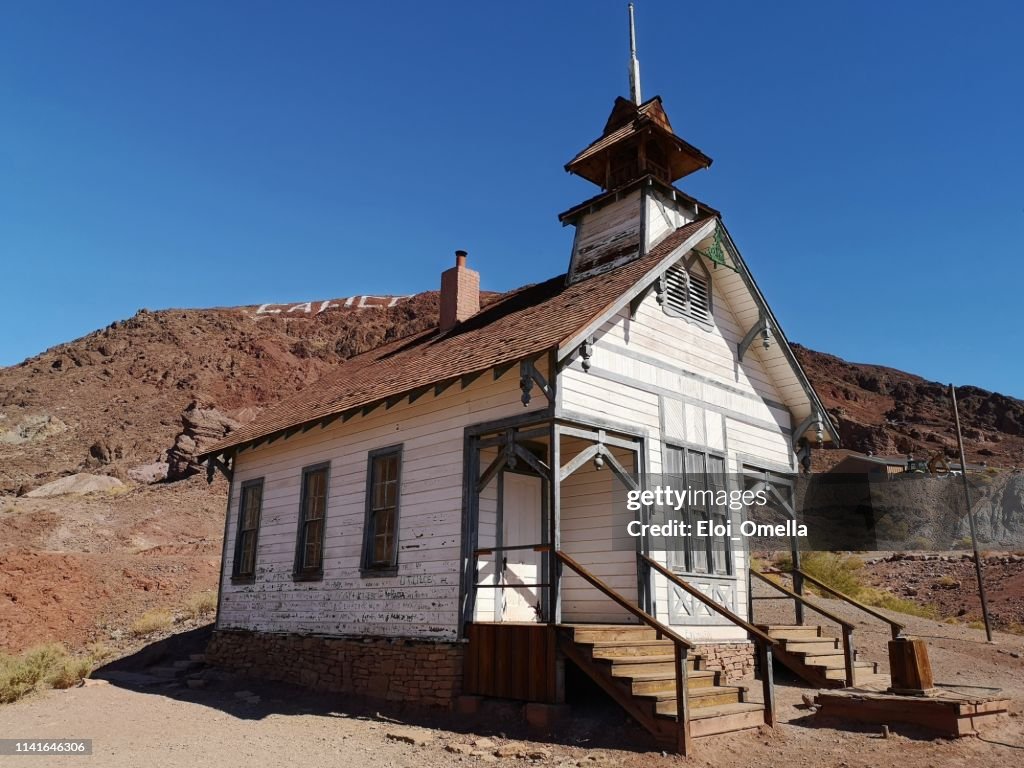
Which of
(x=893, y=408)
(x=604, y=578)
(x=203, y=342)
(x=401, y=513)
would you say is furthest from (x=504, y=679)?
(x=893, y=408)

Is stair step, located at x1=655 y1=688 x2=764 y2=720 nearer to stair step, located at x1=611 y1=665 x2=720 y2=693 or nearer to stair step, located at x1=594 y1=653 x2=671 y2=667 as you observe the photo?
stair step, located at x1=611 y1=665 x2=720 y2=693

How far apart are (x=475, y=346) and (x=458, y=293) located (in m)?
3.86

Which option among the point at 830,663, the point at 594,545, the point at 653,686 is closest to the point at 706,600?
the point at 653,686

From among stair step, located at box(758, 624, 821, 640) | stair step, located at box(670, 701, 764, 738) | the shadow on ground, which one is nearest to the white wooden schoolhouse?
stair step, located at box(670, 701, 764, 738)

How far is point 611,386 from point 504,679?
424 cm

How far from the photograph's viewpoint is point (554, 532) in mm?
9875

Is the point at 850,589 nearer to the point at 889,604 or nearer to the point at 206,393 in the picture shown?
the point at 889,604

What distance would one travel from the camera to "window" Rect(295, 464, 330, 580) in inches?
560

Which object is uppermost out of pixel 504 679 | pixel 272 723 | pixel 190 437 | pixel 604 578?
pixel 190 437

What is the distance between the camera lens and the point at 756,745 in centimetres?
827

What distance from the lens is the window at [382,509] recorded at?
40.7 feet

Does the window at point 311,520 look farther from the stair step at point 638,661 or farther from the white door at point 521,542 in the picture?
the stair step at point 638,661

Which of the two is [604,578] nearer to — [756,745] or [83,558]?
[756,745]

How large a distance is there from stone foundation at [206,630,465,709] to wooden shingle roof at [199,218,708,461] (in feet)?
12.3
